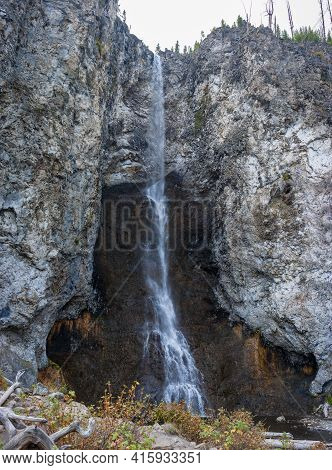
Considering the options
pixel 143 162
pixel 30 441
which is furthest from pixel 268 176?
pixel 30 441

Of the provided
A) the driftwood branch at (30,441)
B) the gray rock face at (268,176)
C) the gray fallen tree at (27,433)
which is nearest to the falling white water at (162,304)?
the gray rock face at (268,176)

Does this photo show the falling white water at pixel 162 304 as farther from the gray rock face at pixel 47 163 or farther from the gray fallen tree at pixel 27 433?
the gray fallen tree at pixel 27 433

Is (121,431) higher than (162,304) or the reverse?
the reverse

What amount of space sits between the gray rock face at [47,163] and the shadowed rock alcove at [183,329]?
5.10 feet

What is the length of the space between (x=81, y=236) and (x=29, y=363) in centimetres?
601

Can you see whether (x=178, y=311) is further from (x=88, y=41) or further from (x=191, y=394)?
(x=88, y=41)

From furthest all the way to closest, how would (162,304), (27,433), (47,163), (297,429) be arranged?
(162,304) < (47,163) < (297,429) < (27,433)

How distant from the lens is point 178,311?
888 inches

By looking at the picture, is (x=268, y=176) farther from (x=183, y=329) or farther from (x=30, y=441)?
(x=30, y=441)

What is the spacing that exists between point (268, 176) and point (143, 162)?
7022mm

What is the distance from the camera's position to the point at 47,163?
18.5 metres

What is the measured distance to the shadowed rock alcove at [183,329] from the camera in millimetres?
19859

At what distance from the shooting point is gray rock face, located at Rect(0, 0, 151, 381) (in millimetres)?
17297

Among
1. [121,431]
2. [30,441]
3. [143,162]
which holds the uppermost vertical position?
[143,162]
